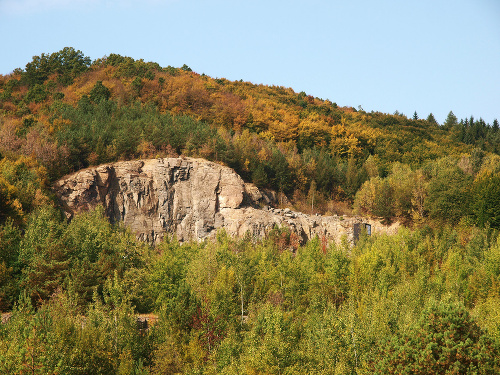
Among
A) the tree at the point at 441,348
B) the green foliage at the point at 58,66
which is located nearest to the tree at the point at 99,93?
the green foliage at the point at 58,66

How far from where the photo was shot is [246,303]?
4625cm

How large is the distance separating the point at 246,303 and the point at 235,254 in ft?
21.9

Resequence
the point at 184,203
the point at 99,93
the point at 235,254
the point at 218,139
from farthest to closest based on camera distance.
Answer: the point at 99,93 → the point at 218,139 → the point at 184,203 → the point at 235,254

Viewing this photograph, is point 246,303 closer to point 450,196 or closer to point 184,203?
point 184,203

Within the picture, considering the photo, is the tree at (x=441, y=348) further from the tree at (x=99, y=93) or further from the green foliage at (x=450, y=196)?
the tree at (x=99, y=93)

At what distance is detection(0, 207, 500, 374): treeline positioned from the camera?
29875 mm

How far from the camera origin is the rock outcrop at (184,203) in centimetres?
6131

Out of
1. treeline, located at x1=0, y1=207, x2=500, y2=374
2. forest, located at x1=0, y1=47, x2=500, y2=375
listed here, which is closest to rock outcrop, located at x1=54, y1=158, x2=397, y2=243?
forest, located at x1=0, y1=47, x2=500, y2=375

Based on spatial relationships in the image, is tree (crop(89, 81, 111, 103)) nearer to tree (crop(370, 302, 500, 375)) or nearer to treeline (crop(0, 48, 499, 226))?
treeline (crop(0, 48, 499, 226))

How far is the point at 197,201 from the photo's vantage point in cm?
6303

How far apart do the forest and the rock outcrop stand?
Result: 202 centimetres

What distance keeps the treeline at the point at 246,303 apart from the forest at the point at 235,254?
0.14m

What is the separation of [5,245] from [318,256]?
24.9 m

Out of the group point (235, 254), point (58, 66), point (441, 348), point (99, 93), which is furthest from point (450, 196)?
point (58, 66)
